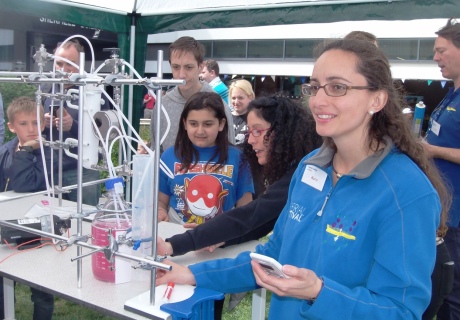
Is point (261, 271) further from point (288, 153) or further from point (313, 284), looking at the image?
point (288, 153)

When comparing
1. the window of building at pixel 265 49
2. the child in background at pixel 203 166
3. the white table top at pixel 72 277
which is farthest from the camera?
the window of building at pixel 265 49

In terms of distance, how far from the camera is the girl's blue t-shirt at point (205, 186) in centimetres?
204

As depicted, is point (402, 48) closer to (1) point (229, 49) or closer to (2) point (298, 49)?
(2) point (298, 49)

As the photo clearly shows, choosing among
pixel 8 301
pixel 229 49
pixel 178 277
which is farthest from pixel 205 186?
pixel 229 49

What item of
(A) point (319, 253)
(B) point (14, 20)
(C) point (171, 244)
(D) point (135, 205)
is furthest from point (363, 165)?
(B) point (14, 20)

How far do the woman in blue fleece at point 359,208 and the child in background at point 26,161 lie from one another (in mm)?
1491

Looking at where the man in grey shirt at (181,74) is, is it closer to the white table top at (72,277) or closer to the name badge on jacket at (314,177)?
the white table top at (72,277)

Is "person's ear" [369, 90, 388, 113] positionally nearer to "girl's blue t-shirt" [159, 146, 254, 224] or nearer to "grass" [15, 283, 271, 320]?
"girl's blue t-shirt" [159, 146, 254, 224]

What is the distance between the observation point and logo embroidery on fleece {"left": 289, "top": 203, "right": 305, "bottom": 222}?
47.3 inches

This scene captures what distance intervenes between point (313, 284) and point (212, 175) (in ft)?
3.88

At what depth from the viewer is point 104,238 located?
1364 mm

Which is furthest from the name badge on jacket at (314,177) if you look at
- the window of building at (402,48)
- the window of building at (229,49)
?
the window of building at (229,49)

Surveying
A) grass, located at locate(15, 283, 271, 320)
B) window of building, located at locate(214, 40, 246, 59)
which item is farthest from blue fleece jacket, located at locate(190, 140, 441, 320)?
window of building, located at locate(214, 40, 246, 59)

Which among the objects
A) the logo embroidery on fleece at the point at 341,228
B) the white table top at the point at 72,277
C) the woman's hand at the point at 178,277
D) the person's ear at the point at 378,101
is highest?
the person's ear at the point at 378,101
